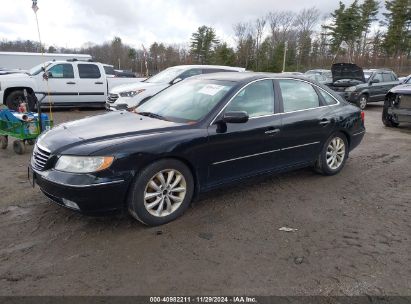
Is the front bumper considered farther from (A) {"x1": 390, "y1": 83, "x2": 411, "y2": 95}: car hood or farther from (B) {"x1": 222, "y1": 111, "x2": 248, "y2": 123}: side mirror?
(A) {"x1": 390, "y1": 83, "x2": 411, "y2": 95}: car hood

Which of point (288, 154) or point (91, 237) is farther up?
point (288, 154)

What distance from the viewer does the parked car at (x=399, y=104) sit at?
369 inches

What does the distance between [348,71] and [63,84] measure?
37.2 feet

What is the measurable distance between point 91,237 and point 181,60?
59.7 metres

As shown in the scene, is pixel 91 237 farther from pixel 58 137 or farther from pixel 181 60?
pixel 181 60

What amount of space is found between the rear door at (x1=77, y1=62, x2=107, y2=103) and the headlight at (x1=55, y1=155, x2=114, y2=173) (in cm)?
995

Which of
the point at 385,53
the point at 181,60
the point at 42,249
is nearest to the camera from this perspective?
the point at 42,249

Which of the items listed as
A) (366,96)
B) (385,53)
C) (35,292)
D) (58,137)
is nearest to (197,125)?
(58,137)

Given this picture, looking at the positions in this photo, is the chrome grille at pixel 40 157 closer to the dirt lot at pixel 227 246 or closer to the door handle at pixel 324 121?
the dirt lot at pixel 227 246

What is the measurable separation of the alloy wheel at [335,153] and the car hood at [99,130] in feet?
8.99

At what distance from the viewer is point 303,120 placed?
16.1 ft

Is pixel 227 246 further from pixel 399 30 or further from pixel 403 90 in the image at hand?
pixel 399 30

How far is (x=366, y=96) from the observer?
14938 millimetres

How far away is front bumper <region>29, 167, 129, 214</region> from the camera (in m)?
3.27
